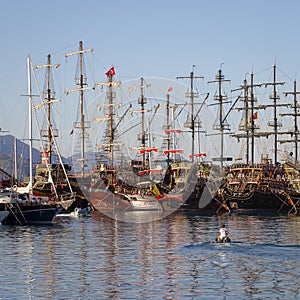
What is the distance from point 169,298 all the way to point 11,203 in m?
50.0

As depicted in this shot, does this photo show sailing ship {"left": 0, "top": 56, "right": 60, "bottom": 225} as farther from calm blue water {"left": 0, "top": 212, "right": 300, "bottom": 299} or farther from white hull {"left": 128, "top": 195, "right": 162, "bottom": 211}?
white hull {"left": 128, "top": 195, "right": 162, "bottom": 211}

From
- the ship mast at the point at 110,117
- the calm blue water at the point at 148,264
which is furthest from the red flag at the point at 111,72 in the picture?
the calm blue water at the point at 148,264

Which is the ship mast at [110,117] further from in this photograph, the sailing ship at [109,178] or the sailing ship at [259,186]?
the sailing ship at [259,186]

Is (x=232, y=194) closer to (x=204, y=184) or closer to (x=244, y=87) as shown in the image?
(x=204, y=184)

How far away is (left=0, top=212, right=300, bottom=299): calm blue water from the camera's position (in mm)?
40062

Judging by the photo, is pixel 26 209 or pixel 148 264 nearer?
pixel 148 264

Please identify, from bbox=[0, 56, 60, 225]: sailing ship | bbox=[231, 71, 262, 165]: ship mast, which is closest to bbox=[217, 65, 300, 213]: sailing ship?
bbox=[231, 71, 262, 165]: ship mast

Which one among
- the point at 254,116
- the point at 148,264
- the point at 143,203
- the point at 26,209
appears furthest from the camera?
the point at 254,116

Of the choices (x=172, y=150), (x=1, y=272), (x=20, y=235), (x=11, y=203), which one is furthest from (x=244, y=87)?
(x=1, y=272)

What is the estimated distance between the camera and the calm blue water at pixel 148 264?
1577 inches

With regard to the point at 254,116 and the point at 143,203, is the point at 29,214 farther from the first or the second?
the point at 254,116

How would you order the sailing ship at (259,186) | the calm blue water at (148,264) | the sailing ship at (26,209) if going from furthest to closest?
the sailing ship at (259,186) → the sailing ship at (26,209) → the calm blue water at (148,264)

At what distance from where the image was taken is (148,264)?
5062 centimetres

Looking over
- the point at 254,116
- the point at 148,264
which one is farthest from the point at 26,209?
the point at 254,116
